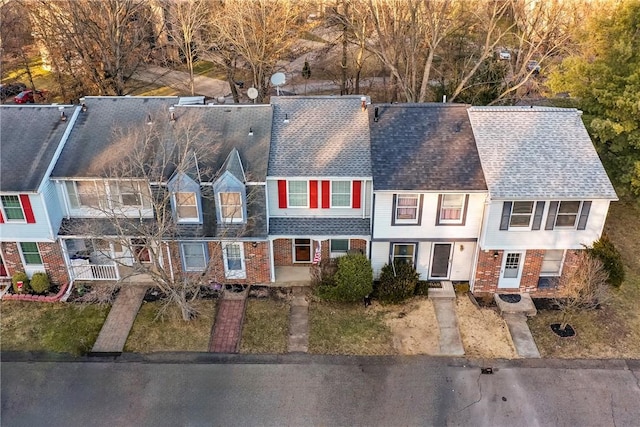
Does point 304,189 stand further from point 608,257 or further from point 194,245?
point 608,257

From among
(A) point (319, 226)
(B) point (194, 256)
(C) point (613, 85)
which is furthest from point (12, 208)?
(C) point (613, 85)

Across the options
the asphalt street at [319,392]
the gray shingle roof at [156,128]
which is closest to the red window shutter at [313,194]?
the gray shingle roof at [156,128]

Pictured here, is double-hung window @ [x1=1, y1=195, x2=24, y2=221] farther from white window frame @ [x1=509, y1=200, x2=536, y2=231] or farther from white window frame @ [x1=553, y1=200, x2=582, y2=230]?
white window frame @ [x1=553, y1=200, x2=582, y2=230]

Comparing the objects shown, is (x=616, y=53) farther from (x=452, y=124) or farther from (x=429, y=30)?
(x=429, y=30)

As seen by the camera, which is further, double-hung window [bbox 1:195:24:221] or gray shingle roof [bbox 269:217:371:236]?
gray shingle roof [bbox 269:217:371:236]

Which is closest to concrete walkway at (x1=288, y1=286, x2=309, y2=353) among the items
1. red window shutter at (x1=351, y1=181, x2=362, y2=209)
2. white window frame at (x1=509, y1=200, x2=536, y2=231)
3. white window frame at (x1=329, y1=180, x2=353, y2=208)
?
white window frame at (x1=329, y1=180, x2=353, y2=208)

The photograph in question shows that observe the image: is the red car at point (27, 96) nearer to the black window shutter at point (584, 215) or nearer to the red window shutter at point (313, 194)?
the red window shutter at point (313, 194)
